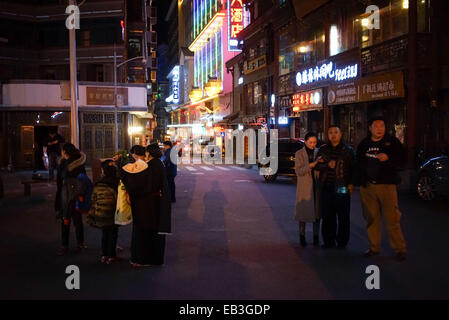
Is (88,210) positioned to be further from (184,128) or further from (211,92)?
(184,128)

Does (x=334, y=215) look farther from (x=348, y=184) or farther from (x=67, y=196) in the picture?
(x=67, y=196)

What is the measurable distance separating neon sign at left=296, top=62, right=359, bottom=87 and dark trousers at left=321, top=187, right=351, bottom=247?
50.3 feet

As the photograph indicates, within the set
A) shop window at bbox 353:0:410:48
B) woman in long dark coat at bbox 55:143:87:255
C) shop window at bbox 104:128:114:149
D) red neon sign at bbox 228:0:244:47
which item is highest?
red neon sign at bbox 228:0:244:47

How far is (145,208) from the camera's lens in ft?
22.7

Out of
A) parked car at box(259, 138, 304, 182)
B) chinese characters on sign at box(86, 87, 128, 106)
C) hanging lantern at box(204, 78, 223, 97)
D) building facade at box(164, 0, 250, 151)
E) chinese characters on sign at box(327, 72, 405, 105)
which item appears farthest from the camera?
hanging lantern at box(204, 78, 223, 97)

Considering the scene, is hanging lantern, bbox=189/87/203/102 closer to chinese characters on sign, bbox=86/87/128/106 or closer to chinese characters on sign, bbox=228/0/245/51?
chinese characters on sign, bbox=228/0/245/51

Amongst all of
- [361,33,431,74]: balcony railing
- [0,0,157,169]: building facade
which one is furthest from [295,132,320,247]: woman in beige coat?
[0,0,157,169]: building facade

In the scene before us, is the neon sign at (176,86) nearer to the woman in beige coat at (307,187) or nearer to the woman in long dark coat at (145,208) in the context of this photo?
the woman in beige coat at (307,187)

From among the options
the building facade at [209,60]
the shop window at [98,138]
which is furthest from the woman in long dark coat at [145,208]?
the building facade at [209,60]

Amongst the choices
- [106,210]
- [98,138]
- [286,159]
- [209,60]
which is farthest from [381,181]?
[209,60]

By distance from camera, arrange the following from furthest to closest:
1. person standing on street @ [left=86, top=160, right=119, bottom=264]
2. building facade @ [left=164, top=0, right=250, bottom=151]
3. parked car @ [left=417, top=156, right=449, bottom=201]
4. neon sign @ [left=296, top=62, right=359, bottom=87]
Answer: building facade @ [left=164, top=0, right=250, bottom=151] → neon sign @ [left=296, top=62, right=359, bottom=87] → parked car @ [left=417, top=156, right=449, bottom=201] → person standing on street @ [left=86, top=160, right=119, bottom=264]

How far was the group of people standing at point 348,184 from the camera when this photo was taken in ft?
23.9

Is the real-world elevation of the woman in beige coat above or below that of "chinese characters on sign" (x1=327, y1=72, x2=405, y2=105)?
below

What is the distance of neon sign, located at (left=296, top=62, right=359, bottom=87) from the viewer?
891 inches
